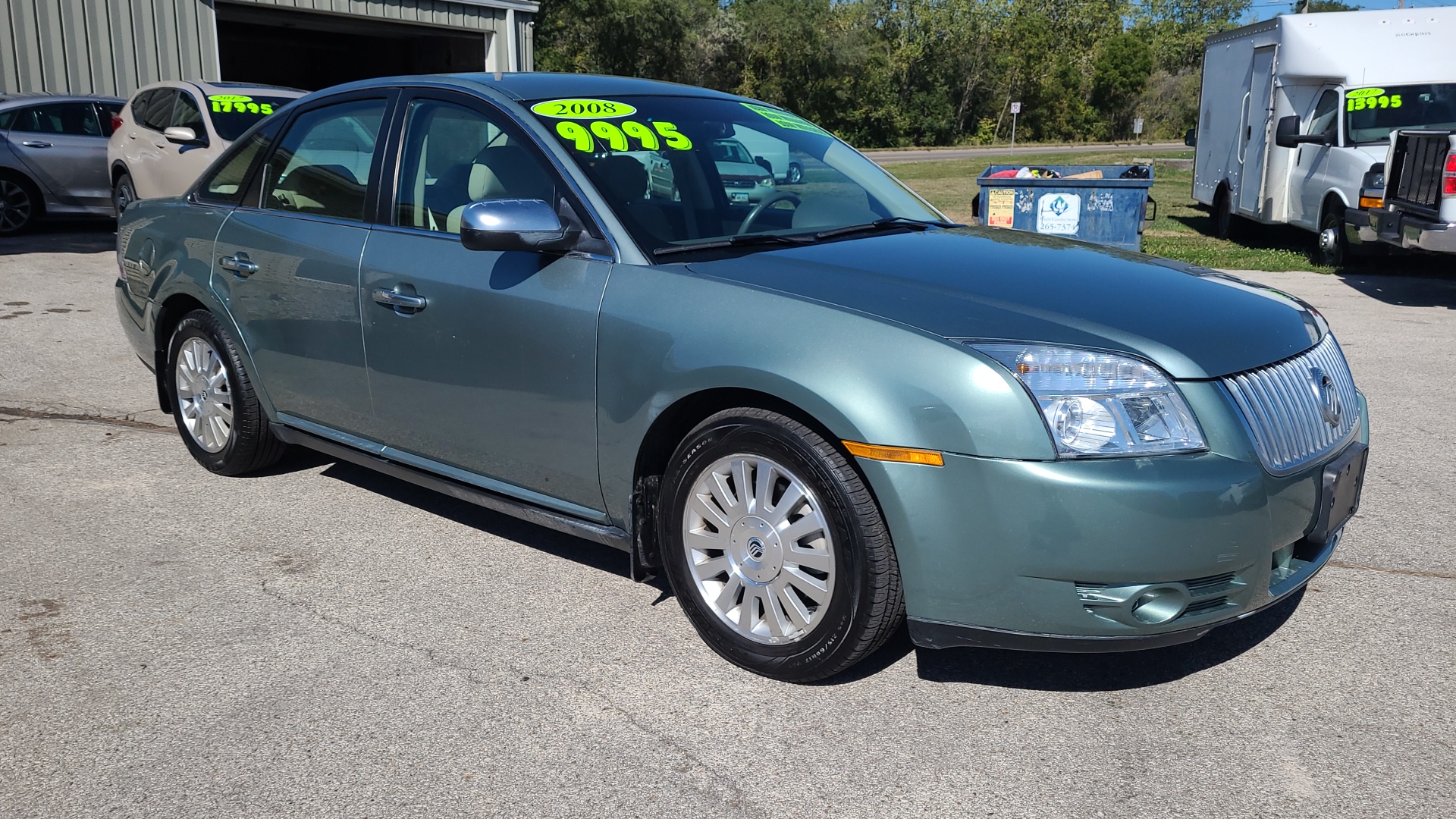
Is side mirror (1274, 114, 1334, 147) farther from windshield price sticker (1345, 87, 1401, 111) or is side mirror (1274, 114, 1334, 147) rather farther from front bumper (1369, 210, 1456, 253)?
front bumper (1369, 210, 1456, 253)

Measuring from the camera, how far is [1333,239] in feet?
40.8

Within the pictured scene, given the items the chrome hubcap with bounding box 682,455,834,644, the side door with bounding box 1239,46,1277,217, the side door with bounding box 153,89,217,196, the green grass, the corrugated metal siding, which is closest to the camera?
the chrome hubcap with bounding box 682,455,834,644

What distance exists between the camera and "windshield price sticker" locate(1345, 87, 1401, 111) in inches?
480

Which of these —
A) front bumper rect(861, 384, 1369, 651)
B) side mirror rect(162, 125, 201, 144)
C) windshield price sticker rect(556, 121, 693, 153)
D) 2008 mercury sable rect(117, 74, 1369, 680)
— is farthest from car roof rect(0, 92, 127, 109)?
front bumper rect(861, 384, 1369, 651)

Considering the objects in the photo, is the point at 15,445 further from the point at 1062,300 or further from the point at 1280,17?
the point at 1280,17

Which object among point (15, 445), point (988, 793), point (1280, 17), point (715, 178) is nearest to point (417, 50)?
point (1280, 17)

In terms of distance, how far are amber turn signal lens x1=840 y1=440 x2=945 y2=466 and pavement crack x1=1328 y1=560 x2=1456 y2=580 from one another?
216 centimetres

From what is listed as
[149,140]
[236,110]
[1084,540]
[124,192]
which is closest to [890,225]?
[1084,540]

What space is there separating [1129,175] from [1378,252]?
4.43 m

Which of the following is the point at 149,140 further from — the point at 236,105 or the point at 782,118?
the point at 782,118

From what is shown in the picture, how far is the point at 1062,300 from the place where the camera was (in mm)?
3182

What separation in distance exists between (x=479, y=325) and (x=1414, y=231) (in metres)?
9.61

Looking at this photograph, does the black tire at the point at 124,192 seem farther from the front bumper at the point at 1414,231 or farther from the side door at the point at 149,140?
the front bumper at the point at 1414,231

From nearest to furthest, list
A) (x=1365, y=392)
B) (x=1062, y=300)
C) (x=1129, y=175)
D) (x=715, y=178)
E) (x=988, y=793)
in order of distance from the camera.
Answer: (x=988, y=793) → (x=1062, y=300) → (x=715, y=178) → (x=1365, y=392) → (x=1129, y=175)
